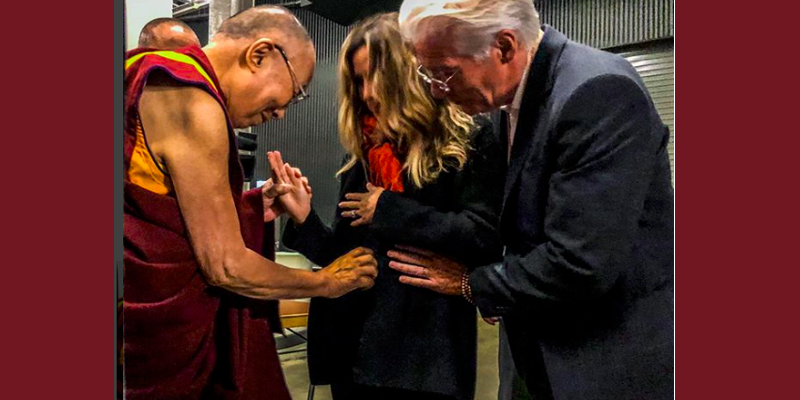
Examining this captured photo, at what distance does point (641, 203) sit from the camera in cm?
123

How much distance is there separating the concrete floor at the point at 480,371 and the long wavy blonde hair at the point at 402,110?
403mm

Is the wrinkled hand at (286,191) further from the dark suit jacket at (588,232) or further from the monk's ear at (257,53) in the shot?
the dark suit jacket at (588,232)

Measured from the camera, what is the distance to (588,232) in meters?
1.20

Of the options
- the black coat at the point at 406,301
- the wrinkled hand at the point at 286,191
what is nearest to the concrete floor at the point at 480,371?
the black coat at the point at 406,301

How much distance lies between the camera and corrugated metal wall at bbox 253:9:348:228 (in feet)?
4.38

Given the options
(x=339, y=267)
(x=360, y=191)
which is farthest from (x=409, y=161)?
(x=339, y=267)

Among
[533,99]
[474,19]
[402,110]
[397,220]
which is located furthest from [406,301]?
[474,19]

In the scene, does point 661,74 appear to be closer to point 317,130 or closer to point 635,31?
point 635,31

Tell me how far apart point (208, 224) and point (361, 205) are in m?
0.34

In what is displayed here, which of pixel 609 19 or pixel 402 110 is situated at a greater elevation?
pixel 609 19

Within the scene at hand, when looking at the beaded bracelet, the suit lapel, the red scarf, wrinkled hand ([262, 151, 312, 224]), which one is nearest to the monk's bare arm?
wrinkled hand ([262, 151, 312, 224])

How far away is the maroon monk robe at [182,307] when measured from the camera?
4.17 feet

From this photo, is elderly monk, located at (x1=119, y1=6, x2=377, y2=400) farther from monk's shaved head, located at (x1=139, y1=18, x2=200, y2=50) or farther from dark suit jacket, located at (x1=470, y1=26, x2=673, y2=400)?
dark suit jacket, located at (x1=470, y1=26, x2=673, y2=400)

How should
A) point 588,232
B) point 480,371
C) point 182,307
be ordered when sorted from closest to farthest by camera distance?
point 588,232 → point 182,307 → point 480,371
